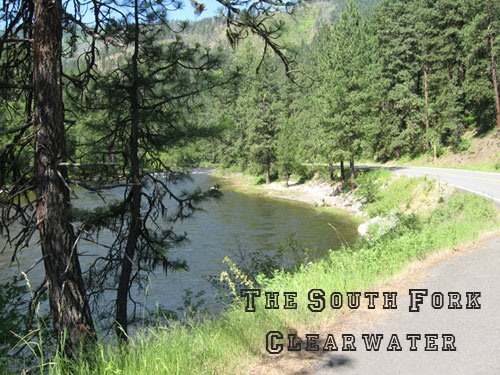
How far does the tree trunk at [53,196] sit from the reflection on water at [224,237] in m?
2.83

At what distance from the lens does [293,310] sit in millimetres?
4395

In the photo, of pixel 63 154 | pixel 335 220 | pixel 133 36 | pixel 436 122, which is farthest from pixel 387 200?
pixel 63 154

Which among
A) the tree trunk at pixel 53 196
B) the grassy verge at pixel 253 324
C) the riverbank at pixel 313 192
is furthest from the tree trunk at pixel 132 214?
the riverbank at pixel 313 192

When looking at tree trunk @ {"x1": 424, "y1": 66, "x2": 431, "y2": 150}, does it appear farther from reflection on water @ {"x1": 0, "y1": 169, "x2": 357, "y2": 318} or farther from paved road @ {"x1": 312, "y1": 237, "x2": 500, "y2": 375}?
paved road @ {"x1": 312, "y1": 237, "x2": 500, "y2": 375}

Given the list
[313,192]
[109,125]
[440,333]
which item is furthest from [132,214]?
[313,192]

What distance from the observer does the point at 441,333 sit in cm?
385

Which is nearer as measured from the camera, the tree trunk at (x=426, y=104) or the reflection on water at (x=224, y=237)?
the reflection on water at (x=224, y=237)

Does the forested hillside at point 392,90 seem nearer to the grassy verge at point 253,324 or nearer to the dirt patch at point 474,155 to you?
the dirt patch at point 474,155

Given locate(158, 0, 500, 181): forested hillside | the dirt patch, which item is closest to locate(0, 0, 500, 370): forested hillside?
locate(158, 0, 500, 181): forested hillside

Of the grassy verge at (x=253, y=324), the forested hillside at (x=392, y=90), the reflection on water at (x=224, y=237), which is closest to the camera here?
the grassy verge at (x=253, y=324)

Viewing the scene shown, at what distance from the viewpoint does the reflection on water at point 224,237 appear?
12.5m

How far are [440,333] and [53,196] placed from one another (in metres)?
4.22

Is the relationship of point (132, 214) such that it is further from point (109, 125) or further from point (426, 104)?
point (426, 104)

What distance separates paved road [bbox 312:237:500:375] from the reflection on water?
12.4 feet
